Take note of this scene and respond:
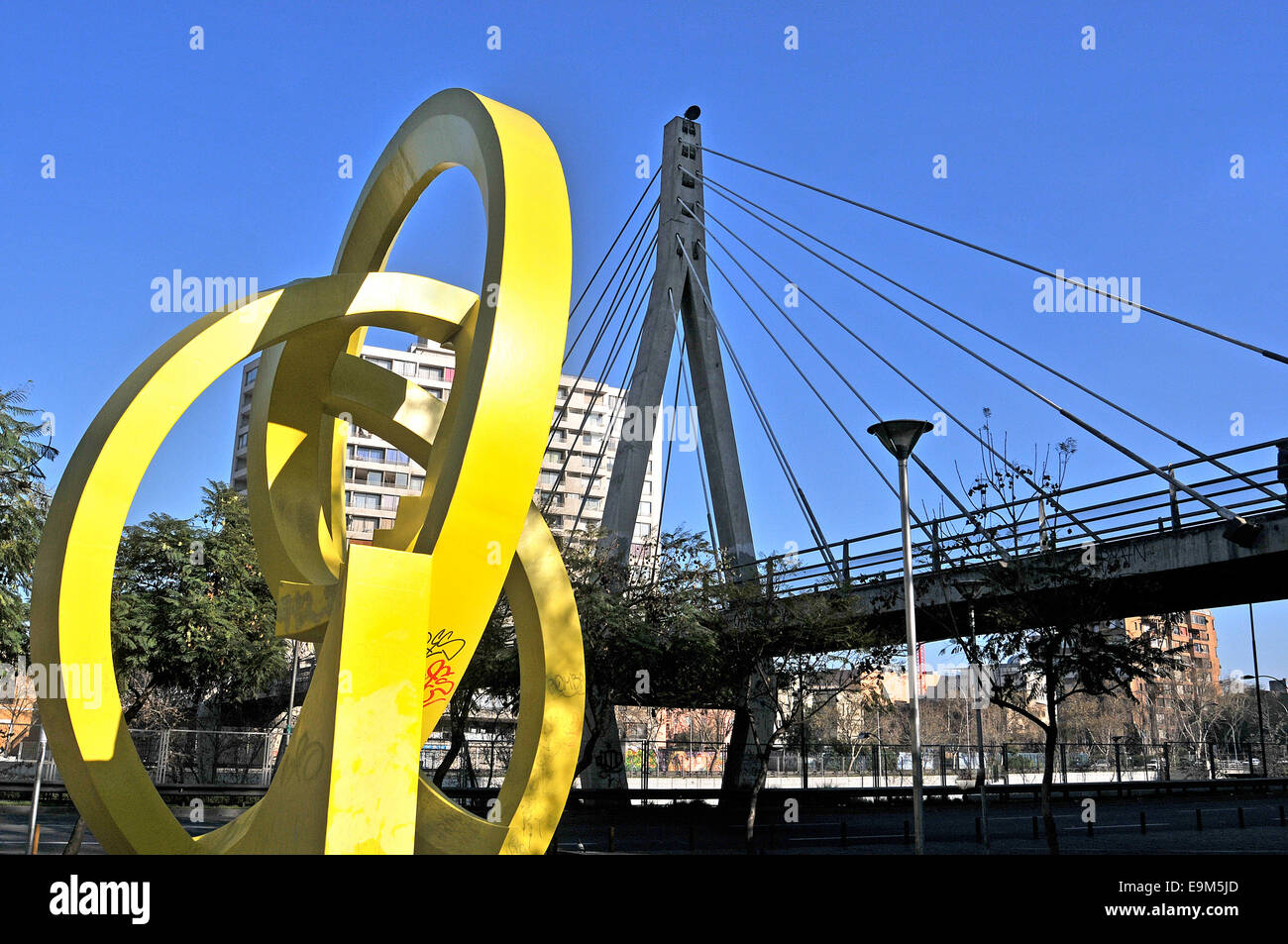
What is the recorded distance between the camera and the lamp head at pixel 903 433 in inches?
630

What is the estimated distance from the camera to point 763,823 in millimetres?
28531

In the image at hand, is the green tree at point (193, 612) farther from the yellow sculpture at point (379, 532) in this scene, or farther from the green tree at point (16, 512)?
the yellow sculpture at point (379, 532)

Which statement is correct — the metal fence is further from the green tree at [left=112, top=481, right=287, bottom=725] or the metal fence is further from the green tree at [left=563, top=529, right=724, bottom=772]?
the green tree at [left=563, top=529, right=724, bottom=772]

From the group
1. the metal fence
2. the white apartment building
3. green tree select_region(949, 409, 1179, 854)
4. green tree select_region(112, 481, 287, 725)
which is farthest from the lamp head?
the white apartment building

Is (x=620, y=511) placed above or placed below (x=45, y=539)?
above

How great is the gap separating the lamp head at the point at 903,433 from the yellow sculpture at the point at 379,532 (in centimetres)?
705

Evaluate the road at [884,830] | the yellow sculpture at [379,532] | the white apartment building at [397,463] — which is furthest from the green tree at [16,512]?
the white apartment building at [397,463]

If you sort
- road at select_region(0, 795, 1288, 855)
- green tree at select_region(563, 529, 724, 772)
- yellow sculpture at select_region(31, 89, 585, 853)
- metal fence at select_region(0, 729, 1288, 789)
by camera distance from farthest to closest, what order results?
metal fence at select_region(0, 729, 1288, 789)
green tree at select_region(563, 529, 724, 772)
road at select_region(0, 795, 1288, 855)
yellow sculpture at select_region(31, 89, 585, 853)

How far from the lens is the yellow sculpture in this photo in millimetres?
7461

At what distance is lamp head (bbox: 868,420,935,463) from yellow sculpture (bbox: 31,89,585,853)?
23.1 ft
